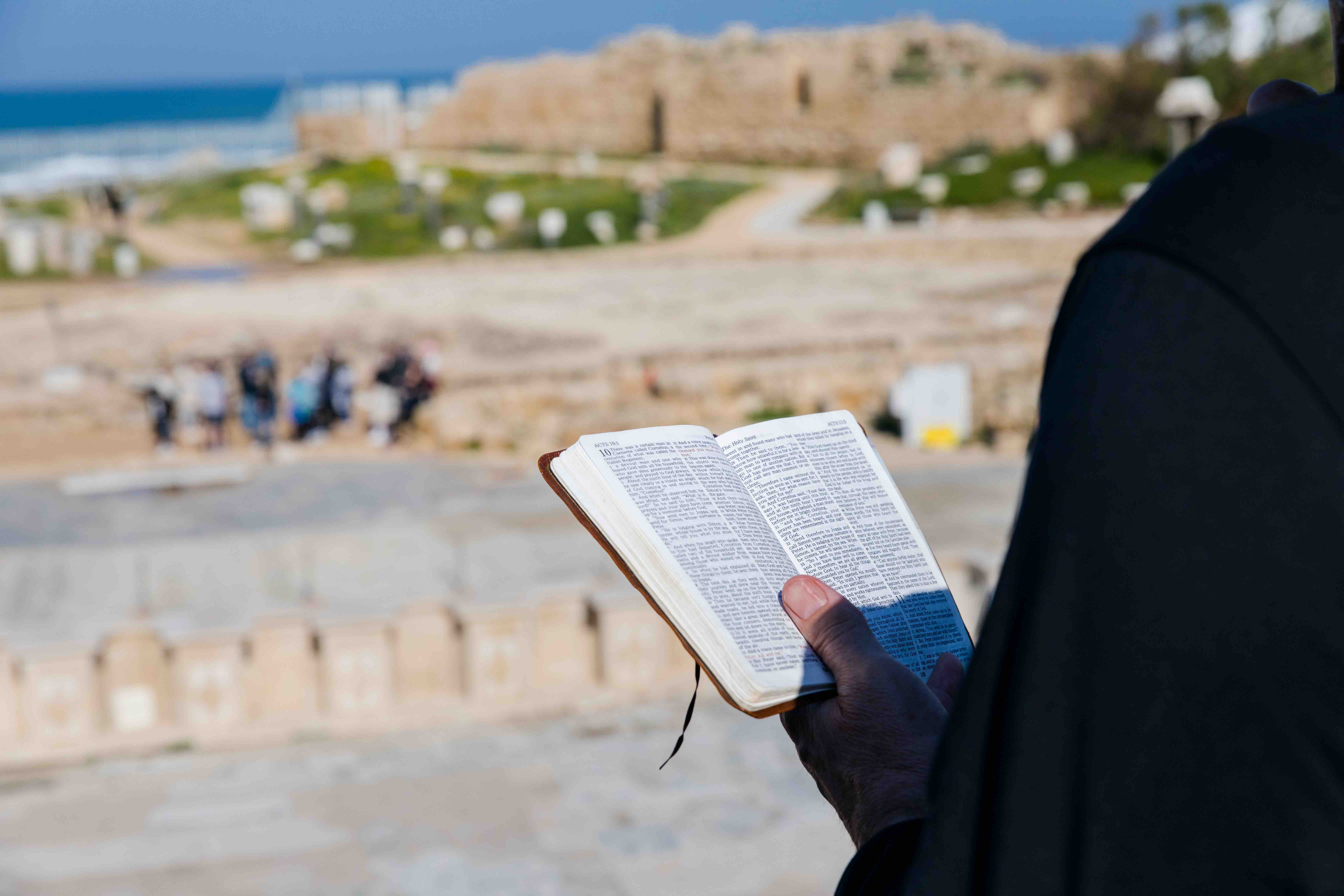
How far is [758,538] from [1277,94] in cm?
65

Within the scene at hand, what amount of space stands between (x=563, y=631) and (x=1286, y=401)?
6904 millimetres

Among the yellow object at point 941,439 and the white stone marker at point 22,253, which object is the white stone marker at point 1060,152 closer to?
the yellow object at point 941,439

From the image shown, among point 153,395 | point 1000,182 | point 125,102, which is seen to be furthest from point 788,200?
point 125,102

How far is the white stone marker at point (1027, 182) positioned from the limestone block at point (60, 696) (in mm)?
25088

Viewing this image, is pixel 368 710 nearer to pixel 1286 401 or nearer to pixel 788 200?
pixel 1286 401

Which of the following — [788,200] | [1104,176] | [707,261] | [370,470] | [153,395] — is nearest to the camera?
[370,470]

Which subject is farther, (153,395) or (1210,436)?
(153,395)

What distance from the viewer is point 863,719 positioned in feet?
3.91

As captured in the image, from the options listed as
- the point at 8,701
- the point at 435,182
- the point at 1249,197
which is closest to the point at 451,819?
the point at 8,701

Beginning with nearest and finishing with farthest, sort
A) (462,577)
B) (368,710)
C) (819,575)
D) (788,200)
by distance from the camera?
1. (819,575)
2. (368,710)
3. (462,577)
4. (788,200)

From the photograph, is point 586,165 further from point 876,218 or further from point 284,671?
point 284,671

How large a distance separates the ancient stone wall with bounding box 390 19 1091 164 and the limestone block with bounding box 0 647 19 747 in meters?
34.0

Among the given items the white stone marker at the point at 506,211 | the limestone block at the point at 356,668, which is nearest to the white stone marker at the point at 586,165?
the white stone marker at the point at 506,211

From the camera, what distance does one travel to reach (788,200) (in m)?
34.1
